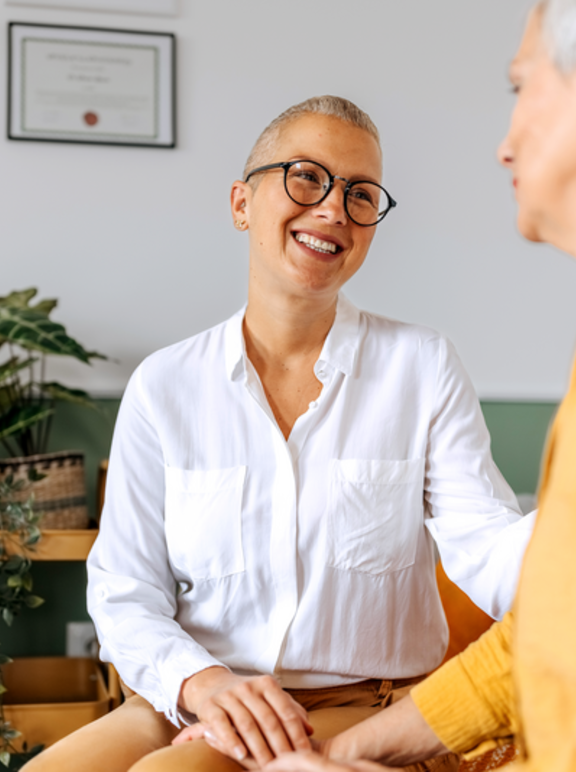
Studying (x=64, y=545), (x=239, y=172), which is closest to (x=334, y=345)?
(x=64, y=545)

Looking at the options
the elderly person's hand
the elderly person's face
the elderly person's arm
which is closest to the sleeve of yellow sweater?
the elderly person's arm

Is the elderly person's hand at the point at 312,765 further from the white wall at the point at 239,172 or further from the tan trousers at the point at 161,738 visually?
the white wall at the point at 239,172

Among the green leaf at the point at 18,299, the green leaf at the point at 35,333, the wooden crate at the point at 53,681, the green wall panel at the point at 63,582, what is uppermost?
the green leaf at the point at 18,299

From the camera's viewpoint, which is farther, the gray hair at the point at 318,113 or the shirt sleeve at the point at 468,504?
the gray hair at the point at 318,113

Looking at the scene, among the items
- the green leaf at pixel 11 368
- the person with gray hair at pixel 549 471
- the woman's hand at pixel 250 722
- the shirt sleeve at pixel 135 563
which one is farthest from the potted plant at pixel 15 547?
the person with gray hair at pixel 549 471

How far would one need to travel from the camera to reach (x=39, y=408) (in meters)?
2.08

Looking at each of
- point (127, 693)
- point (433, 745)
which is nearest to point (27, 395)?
point (127, 693)

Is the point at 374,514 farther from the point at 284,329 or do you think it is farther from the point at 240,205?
the point at 240,205

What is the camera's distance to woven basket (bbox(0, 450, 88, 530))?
1997mm

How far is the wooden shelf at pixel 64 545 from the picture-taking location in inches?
78.7

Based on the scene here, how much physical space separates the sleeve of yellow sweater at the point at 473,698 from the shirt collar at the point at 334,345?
0.56m

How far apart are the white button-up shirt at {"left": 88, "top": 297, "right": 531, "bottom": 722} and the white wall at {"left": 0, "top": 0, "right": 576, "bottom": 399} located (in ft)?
3.42

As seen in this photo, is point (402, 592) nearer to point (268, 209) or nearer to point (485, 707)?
point (485, 707)

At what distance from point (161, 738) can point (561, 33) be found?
3.46 feet
